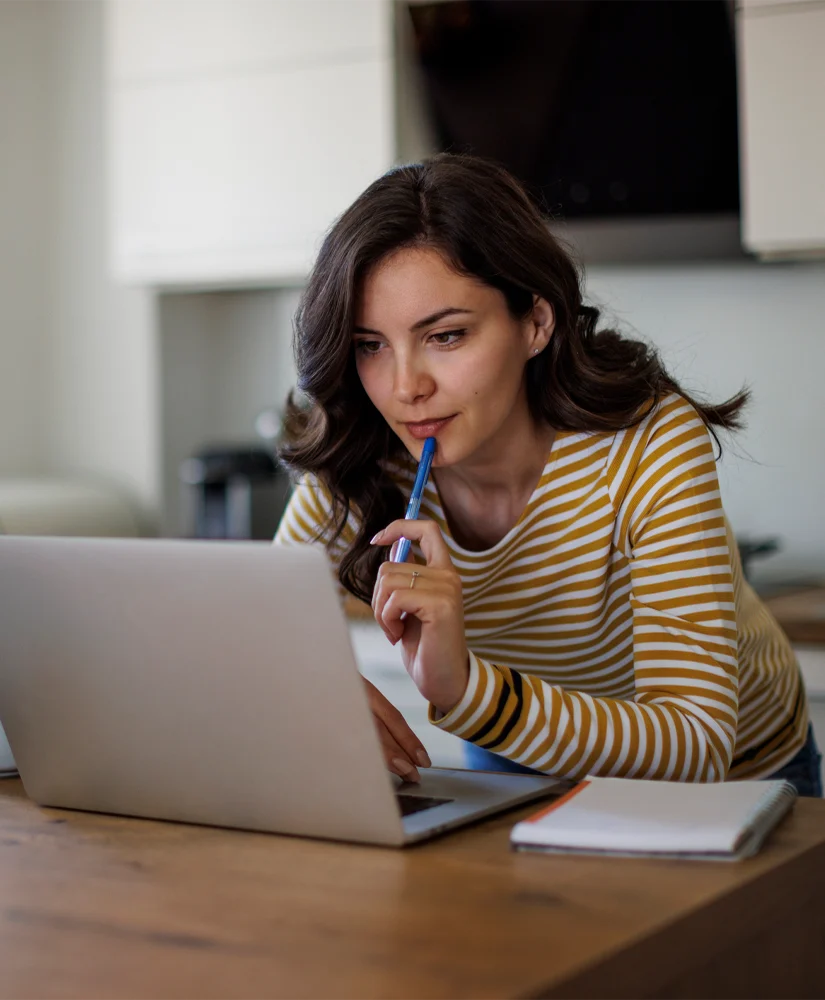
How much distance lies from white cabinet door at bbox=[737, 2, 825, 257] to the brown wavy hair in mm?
848

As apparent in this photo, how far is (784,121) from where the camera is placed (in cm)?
219

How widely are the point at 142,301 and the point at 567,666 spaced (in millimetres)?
1803

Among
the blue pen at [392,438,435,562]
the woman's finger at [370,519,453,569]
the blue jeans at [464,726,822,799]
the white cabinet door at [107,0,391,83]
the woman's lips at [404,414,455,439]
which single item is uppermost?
the white cabinet door at [107,0,391,83]

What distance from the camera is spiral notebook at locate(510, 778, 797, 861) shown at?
85 centimetres

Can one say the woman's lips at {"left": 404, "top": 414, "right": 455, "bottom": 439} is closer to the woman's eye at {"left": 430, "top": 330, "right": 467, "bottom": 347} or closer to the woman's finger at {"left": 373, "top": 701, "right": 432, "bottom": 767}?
the woman's eye at {"left": 430, "top": 330, "right": 467, "bottom": 347}

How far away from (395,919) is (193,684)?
241mm

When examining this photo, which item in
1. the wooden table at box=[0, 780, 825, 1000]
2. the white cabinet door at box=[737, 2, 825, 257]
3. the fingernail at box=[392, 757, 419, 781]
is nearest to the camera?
the wooden table at box=[0, 780, 825, 1000]

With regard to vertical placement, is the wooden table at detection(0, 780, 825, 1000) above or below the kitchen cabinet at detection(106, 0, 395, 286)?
below

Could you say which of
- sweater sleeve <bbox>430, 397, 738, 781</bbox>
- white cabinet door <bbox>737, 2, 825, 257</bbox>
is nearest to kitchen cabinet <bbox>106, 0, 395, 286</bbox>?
white cabinet door <bbox>737, 2, 825, 257</bbox>

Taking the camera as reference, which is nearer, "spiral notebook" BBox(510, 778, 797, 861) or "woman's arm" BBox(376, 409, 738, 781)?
"spiral notebook" BBox(510, 778, 797, 861)

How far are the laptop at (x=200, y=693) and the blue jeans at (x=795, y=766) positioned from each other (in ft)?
1.49

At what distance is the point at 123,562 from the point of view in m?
0.90

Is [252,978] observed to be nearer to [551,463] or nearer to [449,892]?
[449,892]

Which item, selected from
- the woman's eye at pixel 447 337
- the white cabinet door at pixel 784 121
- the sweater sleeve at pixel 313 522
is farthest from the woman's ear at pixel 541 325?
the white cabinet door at pixel 784 121
